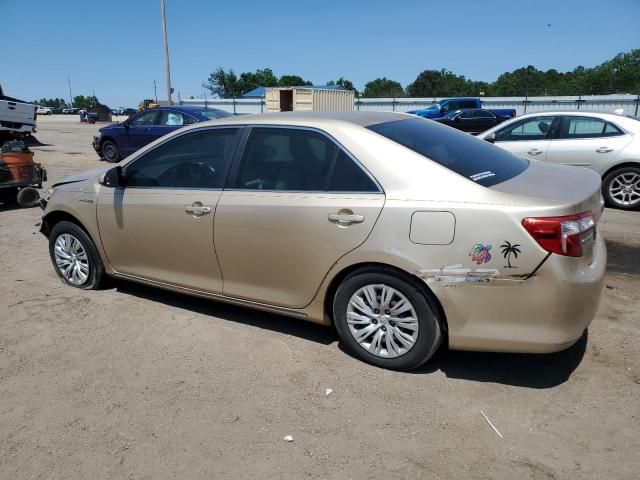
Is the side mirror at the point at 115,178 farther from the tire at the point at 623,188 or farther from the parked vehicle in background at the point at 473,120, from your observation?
the parked vehicle in background at the point at 473,120

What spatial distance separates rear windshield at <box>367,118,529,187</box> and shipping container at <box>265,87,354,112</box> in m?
22.6

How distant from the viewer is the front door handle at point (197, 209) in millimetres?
3863

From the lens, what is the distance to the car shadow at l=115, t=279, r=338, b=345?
4062 millimetres

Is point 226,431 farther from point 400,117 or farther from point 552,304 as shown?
point 400,117

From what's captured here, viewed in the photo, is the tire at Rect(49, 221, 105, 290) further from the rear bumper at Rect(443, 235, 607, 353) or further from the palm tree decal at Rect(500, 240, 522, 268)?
the palm tree decal at Rect(500, 240, 522, 268)

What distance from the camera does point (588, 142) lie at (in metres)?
8.13

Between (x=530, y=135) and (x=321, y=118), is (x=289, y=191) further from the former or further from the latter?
(x=530, y=135)

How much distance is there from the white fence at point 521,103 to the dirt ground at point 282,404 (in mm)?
26486

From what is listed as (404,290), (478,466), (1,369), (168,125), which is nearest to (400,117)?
(404,290)

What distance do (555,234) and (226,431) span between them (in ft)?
6.85

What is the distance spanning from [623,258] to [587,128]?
133 inches

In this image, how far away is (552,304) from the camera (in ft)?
9.35

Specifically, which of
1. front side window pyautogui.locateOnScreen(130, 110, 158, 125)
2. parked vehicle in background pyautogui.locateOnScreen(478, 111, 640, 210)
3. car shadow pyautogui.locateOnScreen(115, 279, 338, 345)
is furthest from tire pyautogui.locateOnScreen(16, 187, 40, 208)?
parked vehicle in background pyautogui.locateOnScreen(478, 111, 640, 210)

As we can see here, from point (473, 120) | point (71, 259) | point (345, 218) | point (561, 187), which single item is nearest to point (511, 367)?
point (561, 187)
